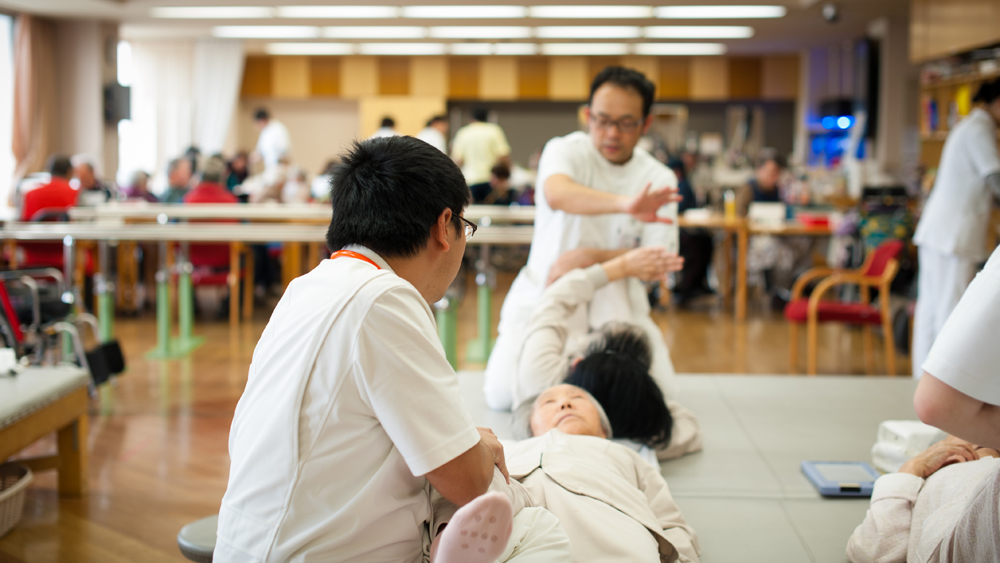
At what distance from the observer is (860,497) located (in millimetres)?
1812

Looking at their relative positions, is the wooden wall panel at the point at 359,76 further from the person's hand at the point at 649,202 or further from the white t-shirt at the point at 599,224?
the person's hand at the point at 649,202

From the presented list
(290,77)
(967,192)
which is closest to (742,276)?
(967,192)

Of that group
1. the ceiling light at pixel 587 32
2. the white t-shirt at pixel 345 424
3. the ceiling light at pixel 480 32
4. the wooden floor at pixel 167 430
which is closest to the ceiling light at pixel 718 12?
the ceiling light at pixel 587 32

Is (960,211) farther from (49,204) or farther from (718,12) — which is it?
(49,204)

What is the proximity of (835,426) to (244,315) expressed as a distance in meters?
4.58

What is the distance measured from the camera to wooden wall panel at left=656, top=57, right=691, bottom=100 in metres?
11.4

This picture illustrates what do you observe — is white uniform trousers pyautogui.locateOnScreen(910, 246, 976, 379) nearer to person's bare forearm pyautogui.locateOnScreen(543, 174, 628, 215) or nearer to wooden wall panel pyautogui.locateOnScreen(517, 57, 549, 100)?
person's bare forearm pyautogui.locateOnScreen(543, 174, 628, 215)

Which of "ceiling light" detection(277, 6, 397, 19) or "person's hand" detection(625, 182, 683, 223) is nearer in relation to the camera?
"person's hand" detection(625, 182, 683, 223)

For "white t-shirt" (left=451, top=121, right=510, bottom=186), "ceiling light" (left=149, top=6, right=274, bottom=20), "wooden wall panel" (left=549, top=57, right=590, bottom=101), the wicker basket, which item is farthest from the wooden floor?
"wooden wall panel" (left=549, top=57, right=590, bottom=101)

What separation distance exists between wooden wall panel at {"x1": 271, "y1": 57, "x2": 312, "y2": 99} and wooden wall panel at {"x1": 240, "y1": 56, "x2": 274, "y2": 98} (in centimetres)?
8

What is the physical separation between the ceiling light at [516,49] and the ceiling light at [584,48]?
0.16 metres

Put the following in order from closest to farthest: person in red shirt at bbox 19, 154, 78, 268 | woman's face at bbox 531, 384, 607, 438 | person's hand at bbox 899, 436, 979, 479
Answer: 1. person's hand at bbox 899, 436, 979, 479
2. woman's face at bbox 531, 384, 607, 438
3. person in red shirt at bbox 19, 154, 78, 268

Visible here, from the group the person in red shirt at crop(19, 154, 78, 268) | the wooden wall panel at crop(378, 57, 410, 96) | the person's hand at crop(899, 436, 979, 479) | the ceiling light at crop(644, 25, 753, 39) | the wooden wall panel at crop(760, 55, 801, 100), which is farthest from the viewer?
the wooden wall panel at crop(378, 57, 410, 96)

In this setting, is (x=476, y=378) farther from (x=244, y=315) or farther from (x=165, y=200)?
(x=165, y=200)
